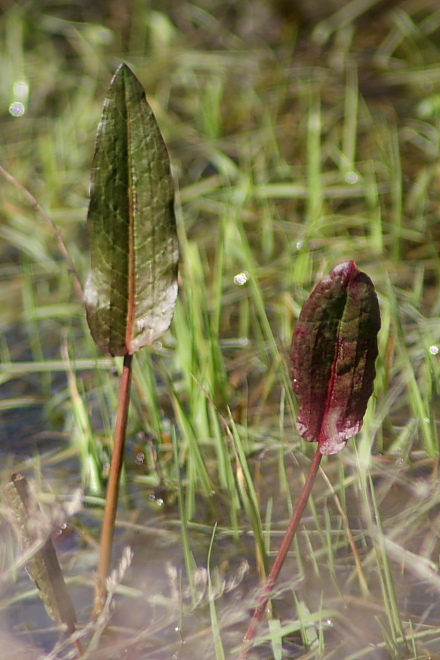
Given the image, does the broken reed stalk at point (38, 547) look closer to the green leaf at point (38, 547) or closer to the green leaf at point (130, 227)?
the green leaf at point (38, 547)

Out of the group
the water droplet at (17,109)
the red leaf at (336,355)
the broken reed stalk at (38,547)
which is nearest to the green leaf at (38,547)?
the broken reed stalk at (38,547)

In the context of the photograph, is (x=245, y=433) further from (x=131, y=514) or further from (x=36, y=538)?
(x=36, y=538)

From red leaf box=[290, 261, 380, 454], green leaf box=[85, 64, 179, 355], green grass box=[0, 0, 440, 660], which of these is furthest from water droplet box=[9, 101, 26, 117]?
red leaf box=[290, 261, 380, 454]

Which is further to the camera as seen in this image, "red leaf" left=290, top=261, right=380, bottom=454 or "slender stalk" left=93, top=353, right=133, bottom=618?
"slender stalk" left=93, top=353, right=133, bottom=618

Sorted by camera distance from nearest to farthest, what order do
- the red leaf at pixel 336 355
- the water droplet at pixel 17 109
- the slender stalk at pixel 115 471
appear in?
the red leaf at pixel 336 355 → the slender stalk at pixel 115 471 → the water droplet at pixel 17 109

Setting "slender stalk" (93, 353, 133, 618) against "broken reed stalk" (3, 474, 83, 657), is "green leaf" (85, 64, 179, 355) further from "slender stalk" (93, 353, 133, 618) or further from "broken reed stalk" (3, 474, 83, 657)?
"broken reed stalk" (3, 474, 83, 657)

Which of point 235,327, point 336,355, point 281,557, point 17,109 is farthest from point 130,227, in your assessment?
point 17,109

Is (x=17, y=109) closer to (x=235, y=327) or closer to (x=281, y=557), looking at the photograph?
(x=235, y=327)
